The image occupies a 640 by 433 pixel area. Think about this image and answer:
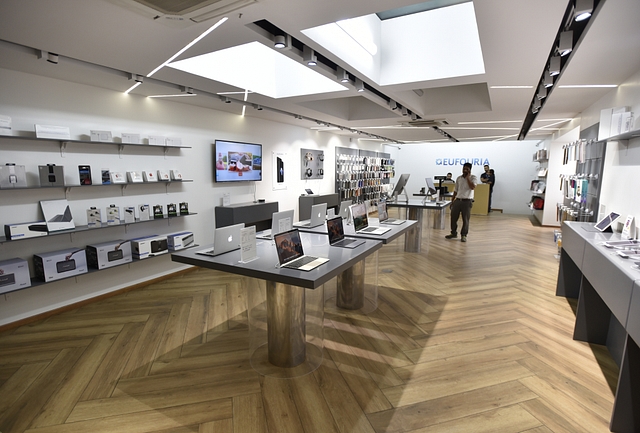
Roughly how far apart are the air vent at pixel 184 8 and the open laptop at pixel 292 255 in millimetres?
1515

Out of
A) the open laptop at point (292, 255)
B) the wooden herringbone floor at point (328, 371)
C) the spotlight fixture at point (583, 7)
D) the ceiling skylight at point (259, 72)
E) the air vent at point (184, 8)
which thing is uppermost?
the ceiling skylight at point (259, 72)

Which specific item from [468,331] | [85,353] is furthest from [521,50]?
[85,353]

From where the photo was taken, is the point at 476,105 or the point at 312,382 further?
the point at 476,105

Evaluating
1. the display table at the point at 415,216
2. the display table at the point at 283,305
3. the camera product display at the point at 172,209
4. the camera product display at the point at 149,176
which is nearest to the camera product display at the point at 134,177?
the camera product display at the point at 149,176

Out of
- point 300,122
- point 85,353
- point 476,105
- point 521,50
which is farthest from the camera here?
point 300,122

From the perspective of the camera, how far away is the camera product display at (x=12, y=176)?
3.38 m

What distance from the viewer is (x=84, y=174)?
407 cm

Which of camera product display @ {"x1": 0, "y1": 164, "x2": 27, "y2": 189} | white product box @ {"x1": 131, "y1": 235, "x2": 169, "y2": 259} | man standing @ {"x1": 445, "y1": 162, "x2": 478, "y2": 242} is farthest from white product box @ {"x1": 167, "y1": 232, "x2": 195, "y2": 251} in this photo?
man standing @ {"x1": 445, "y1": 162, "x2": 478, "y2": 242}

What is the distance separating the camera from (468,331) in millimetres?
3502

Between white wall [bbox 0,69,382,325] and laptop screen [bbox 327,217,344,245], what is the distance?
9.98 feet

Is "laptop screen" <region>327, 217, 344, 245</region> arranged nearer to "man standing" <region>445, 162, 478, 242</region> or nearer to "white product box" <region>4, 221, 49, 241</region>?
"white product box" <region>4, 221, 49, 241</region>

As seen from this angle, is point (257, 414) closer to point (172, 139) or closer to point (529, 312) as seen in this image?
point (529, 312)

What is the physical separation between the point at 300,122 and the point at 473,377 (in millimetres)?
6097

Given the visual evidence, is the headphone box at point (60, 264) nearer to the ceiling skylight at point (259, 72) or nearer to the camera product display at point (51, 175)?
the camera product display at point (51, 175)
